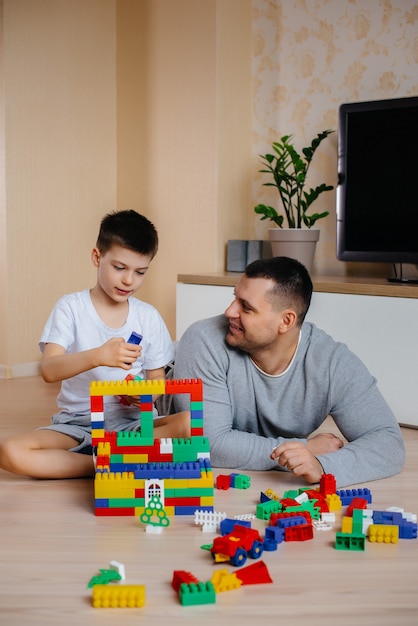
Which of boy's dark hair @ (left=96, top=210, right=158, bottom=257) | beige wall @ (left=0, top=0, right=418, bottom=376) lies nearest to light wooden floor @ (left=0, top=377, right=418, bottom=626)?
boy's dark hair @ (left=96, top=210, right=158, bottom=257)

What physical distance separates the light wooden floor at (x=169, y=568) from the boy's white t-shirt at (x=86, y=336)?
0.90 feet

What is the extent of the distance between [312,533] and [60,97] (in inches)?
107

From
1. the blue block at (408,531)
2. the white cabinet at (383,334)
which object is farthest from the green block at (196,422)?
the white cabinet at (383,334)

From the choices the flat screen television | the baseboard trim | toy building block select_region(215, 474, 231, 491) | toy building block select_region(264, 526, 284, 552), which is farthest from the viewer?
the baseboard trim

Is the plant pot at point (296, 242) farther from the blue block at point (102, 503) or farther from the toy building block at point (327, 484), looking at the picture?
the blue block at point (102, 503)

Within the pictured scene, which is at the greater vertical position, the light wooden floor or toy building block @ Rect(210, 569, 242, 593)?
toy building block @ Rect(210, 569, 242, 593)

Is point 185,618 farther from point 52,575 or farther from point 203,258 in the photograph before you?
point 203,258

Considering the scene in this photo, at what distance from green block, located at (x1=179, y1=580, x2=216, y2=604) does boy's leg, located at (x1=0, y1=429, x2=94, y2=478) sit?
72 centimetres

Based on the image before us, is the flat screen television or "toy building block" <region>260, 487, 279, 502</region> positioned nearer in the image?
"toy building block" <region>260, 487, 279, 502</region>

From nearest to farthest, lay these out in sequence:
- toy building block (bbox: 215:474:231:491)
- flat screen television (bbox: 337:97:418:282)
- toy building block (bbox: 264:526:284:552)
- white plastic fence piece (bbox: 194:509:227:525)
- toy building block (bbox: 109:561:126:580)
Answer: toy building block (bbox: 109:561:126:580) → toy building block (bbox: 264:526:284:552) → white plastic fence piece (bbox: 194:509:227:525) → toy building block (bbox: 215:474:231:491) → flat screen television (bbox: 337:97:418:282)

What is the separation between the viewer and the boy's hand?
1841 millimetres

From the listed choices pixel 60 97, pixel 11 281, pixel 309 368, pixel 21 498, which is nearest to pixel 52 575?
pixel 21 498

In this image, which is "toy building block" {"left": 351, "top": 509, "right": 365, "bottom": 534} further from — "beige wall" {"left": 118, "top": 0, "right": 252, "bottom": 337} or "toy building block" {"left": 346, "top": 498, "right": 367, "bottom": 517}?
"beige wall" {"left": 118, "top": 0, "right": 252, "bottom": 337}

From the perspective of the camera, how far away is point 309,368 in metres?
2.06
